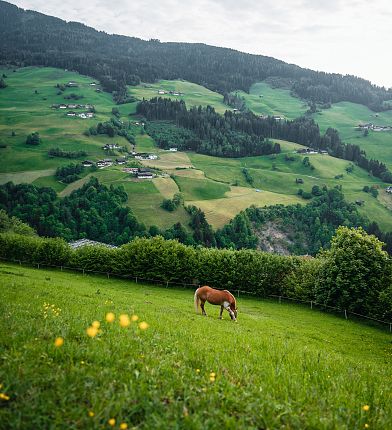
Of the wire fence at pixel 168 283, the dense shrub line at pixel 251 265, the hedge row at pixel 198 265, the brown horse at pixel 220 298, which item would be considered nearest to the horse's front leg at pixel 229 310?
the brown horse at pixel 220 298

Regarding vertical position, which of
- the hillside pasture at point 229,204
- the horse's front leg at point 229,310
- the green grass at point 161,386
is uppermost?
the green grass at point 161,386

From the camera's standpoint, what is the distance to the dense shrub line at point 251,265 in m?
53.9

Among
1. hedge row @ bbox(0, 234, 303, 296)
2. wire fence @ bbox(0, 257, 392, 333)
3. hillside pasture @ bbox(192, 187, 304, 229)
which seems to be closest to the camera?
wire fence @ bbox(0, 257, 392, 333)

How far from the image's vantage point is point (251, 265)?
66062 millimetres

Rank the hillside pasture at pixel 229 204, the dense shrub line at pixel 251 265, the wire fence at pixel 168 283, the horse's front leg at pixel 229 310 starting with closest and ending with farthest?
the horse's front leg at pixel 229 310 < the dense shrub line at pixel 251 265 < the wire fence at pixel 168 283 < the hillside pasture at pixel 229 204

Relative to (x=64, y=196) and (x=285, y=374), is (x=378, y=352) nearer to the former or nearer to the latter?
(x=285, y=374)

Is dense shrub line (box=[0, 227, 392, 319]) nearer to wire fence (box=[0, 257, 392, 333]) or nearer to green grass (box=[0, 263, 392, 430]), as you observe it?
wire fence (box=[0, 257, 392, 333])

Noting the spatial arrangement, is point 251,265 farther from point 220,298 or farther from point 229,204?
point 229,204

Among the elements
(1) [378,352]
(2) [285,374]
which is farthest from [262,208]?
(2) [285,374]

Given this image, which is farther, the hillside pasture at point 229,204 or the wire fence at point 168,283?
the hillside pasture at point 229,204

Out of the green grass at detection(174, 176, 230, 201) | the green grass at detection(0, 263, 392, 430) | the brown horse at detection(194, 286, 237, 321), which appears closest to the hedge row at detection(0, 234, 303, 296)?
the brown horse at detection(194, 286, 237, 321)

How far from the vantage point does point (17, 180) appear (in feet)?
597

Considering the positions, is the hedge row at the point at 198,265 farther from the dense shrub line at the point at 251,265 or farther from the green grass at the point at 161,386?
the green grass at the point at 161,386

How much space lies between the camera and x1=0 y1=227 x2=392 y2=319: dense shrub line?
5388 cm
